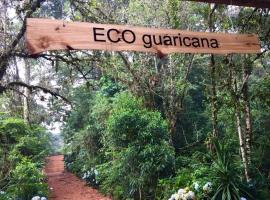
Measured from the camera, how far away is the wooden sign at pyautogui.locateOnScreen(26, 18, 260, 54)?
2365 mm

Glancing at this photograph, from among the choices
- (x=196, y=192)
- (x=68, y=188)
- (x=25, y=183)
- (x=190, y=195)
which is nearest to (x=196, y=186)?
(x=196, y=192)

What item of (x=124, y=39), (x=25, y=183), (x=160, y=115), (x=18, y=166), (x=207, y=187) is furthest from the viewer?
(x=18, y=166)

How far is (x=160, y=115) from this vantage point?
944 centimetres

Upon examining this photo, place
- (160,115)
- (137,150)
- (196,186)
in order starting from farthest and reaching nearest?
(160,115)
(137,150)
(196,186)

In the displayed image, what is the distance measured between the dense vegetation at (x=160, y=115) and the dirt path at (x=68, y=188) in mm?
394

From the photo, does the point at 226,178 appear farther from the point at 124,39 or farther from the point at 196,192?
the point at 124,39

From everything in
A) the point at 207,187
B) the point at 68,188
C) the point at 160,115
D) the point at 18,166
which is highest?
the point at 160,115

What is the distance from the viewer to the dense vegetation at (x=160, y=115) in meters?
6.21

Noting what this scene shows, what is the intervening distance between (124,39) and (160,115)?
6873 millimetres

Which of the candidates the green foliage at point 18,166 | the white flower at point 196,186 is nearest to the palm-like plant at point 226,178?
the white flower at point 196,186

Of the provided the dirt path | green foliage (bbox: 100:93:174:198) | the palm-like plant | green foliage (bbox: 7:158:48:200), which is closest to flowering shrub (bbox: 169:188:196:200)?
the palm-like plant

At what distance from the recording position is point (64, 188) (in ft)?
42.7

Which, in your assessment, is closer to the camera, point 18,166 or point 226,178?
point 226,178

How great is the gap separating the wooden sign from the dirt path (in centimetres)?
841
